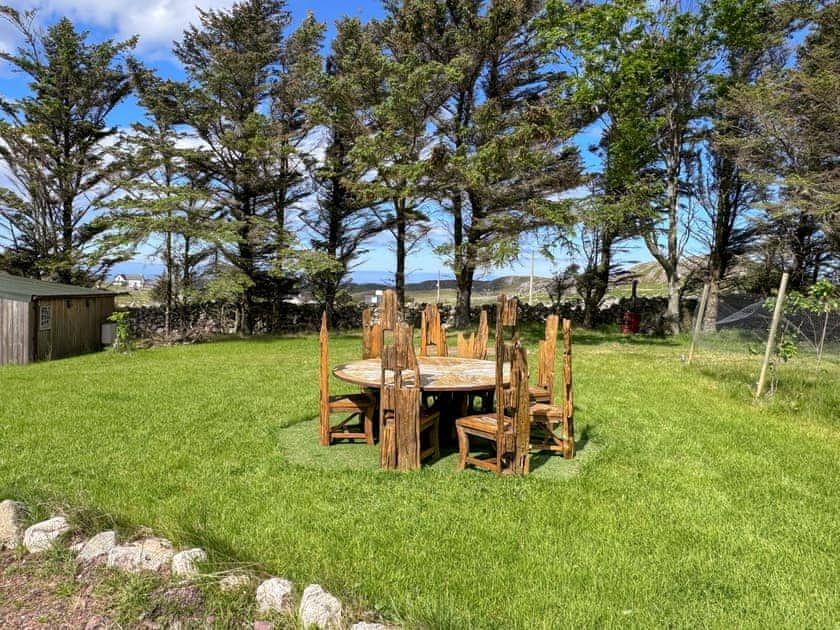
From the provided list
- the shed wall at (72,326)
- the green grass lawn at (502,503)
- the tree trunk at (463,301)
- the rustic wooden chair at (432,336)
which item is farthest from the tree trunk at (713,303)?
the shed wall at (72,326)

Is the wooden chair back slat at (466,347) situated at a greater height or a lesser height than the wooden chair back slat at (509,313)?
lesser

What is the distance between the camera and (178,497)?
11.4 ft

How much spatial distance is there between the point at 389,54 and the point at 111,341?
1086 cm

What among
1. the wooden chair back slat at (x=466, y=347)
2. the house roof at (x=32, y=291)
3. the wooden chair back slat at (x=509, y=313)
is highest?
the house roof at (x=32, y=291)

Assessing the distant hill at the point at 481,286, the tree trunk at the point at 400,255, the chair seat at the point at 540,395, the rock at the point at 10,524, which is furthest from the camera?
the distant hill at the point at 481,286

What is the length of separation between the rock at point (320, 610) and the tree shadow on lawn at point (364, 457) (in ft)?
6.26

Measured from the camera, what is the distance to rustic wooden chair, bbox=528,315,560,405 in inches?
190

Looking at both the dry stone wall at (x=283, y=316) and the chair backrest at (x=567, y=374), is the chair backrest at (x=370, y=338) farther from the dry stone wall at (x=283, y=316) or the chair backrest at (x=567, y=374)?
the dry stone wall at (x=283, y=316)

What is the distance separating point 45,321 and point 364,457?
10.9 m

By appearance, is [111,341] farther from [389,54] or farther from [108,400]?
[389,54]

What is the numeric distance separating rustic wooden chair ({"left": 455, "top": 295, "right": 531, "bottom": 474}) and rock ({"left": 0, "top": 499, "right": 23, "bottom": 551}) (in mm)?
2710

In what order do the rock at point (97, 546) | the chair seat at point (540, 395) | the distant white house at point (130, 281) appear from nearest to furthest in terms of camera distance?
the rock at point (97, 546) < the chair seat at point (540, 395) < the distant white house at point (130, 281)

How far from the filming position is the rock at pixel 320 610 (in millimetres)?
2012

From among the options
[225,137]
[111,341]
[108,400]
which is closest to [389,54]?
[225,137]
